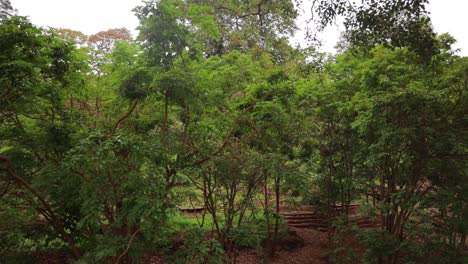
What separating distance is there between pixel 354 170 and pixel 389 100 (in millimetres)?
4803

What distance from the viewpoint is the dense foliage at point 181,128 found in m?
4.07

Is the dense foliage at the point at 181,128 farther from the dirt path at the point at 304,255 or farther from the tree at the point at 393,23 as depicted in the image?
the dirt path at the point at 304,255

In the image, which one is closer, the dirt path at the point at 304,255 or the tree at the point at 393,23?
the tree at the point at 393,23

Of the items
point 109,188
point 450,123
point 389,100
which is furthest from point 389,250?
point 109,188

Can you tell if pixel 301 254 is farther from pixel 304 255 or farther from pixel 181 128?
pixel 181 128

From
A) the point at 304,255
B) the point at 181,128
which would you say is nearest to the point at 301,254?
the point at 304,255

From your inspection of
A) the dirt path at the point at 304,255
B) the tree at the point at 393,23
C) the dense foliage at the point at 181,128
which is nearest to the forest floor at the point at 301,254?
the dirt path at the point at 304,255

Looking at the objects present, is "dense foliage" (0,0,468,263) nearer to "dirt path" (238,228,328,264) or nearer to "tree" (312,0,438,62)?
"tree" (312,0,438,62)

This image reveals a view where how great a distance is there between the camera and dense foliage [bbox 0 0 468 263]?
4074mm

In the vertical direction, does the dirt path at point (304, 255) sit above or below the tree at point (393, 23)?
below

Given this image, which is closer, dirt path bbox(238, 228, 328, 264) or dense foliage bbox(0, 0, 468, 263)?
dense foliage bbox(0, 0, 468, 263)

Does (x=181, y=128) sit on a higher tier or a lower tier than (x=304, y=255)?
higher

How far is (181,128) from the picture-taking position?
5766 mm

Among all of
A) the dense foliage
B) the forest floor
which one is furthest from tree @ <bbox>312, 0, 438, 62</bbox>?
the forest floor
